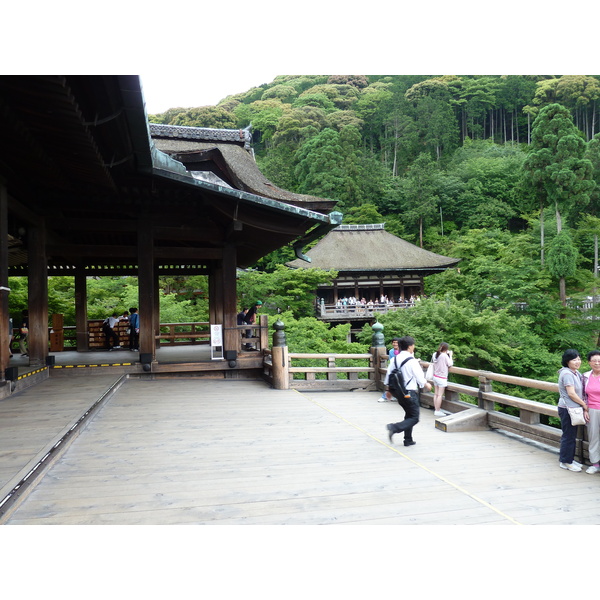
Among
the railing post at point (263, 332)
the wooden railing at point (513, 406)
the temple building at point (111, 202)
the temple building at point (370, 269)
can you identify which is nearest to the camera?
the temple building at point (111, 202)

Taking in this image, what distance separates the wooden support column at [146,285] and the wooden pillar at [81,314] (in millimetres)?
4677

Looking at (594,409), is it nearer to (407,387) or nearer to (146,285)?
(407,387)

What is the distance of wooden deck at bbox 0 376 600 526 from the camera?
10.8 ft

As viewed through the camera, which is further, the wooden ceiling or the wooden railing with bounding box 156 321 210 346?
the wooden railing with bounding box 156 321 210 346

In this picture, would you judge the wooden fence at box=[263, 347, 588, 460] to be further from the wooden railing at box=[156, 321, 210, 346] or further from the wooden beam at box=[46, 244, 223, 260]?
the wooden railing at box=[156, 321, 210, 346]

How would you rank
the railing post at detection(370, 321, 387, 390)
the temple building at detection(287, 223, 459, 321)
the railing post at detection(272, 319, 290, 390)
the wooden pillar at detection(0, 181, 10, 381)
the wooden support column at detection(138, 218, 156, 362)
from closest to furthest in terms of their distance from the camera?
the wooden pillar at detection(0, 181, 10, 381)
the railing post at detection(272, 319, 290, 390)
the wooden support column at detection(138, 218, 156, 362)
the railing post at detection(370, 321, 387, 390)
the temple building at detection(287, 223, 459, 321)

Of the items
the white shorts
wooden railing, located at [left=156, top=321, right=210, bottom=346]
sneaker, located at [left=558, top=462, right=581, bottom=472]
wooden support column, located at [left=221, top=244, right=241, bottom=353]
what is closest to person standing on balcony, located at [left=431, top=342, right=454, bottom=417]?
A: the white shorts

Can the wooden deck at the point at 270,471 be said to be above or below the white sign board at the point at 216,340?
below

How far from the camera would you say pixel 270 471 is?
13.8ft

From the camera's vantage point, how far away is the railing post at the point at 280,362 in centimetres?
891

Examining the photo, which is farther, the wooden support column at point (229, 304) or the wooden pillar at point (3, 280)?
the wooden support column at point (229, 304)

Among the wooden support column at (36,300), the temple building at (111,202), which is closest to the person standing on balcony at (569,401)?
the temple building at (111,202)

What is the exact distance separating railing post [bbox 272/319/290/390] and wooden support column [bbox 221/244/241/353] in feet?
3.82

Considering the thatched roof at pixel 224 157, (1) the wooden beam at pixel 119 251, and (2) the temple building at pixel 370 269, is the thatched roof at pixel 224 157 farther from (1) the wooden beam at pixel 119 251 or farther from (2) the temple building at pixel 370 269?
(2) the temple building at pixel 370 269
